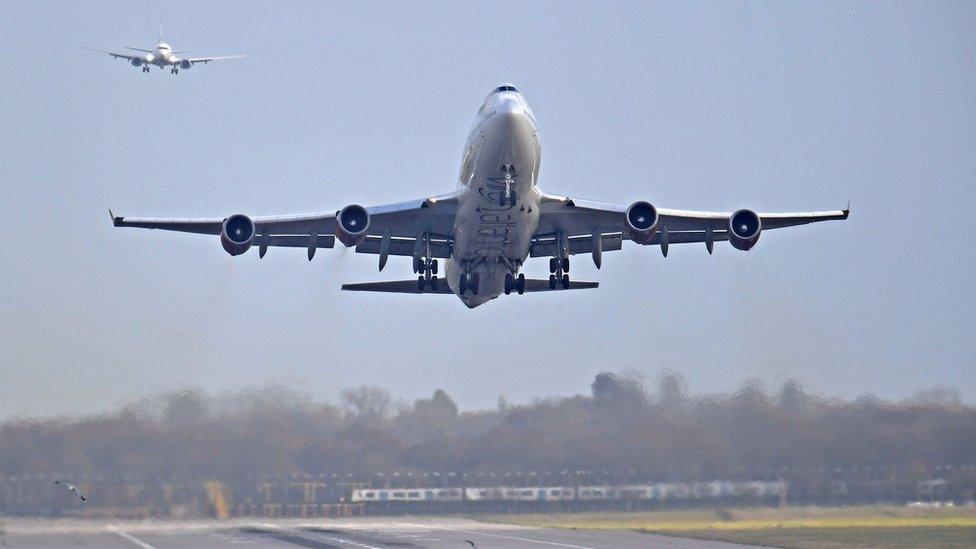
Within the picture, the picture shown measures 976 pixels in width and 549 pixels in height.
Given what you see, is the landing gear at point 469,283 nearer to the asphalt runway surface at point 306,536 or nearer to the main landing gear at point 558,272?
the main landing gear at point 558,272

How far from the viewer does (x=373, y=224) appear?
3953 centimetres

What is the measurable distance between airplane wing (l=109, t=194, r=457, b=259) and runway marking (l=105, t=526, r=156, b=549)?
9224 millimetres

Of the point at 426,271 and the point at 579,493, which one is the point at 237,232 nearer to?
the point at 426,271

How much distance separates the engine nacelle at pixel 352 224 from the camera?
1459 inches

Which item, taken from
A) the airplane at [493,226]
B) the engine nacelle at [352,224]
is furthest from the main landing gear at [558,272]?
the engine nacelle at [352,224]

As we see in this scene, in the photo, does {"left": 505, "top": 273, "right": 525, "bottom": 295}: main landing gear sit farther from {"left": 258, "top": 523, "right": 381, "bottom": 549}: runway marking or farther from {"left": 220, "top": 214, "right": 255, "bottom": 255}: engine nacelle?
{"left": 258, "top": 523, "right": 381, "bottom": 549}: runway marking

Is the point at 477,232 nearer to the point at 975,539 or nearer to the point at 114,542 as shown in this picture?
the point at 114,542

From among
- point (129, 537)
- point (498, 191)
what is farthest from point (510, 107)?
point (129, 537)

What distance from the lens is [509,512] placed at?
132 feet

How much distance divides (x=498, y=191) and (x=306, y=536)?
44.8ft

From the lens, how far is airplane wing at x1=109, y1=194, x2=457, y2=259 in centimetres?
3831

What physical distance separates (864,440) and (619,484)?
7.60m

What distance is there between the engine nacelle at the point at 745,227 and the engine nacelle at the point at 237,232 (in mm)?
14245

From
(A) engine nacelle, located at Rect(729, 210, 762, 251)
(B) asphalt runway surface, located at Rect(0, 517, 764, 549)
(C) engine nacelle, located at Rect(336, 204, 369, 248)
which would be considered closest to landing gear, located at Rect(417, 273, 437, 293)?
(C) engine nacelle, located at Rect(336, 204, 369, 248)
